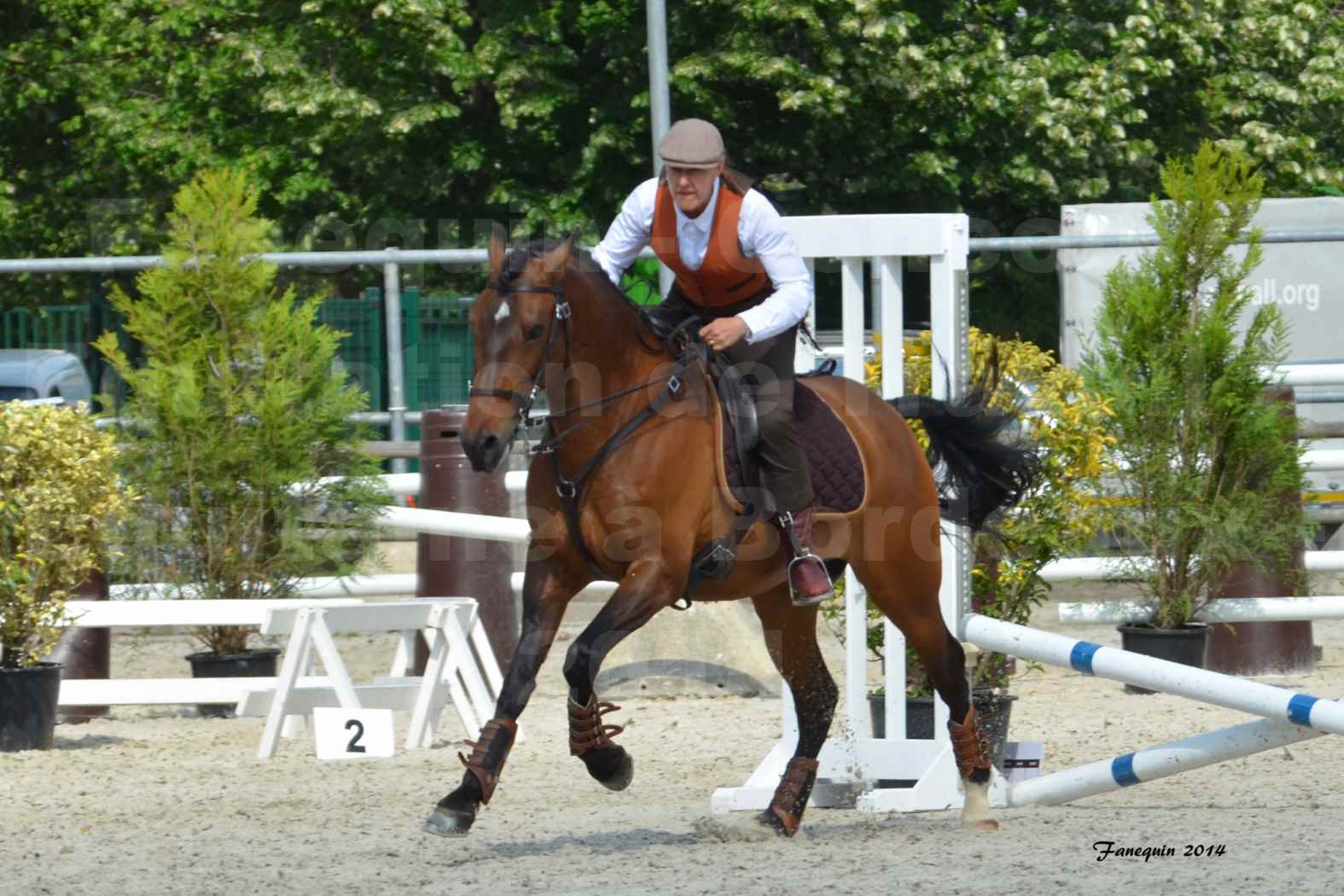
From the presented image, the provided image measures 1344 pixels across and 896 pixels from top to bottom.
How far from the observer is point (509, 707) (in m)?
5.09

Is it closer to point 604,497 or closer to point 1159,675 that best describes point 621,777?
point 604,497

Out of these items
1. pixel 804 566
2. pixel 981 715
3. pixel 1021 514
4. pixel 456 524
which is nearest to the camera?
pixel 804 566

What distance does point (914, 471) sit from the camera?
233 inches

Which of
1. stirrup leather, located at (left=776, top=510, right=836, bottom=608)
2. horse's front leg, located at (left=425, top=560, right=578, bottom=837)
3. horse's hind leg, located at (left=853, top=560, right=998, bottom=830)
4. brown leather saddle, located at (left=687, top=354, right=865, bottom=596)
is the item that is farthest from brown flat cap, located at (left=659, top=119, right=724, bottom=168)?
horse's hind leg, located at (left=853, top=560, right=998, bottom=830)

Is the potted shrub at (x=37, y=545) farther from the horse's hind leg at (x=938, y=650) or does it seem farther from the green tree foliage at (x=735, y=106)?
the green tree foliage at (x=735, y=106)

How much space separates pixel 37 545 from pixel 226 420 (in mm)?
1166

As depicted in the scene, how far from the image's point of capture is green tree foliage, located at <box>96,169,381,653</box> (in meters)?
8.21

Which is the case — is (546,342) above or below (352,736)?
above

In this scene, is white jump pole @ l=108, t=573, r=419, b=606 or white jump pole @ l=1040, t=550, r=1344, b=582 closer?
white jump pole @ l=108, t=573, r=419, b=606

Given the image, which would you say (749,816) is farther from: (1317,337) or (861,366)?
(1317,337)

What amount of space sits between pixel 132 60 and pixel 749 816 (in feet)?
48.1

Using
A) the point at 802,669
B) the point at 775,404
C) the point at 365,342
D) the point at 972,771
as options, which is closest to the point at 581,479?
the point at 775,404

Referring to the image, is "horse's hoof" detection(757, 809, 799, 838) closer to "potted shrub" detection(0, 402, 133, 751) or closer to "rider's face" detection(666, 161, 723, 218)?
"rider's face" detection(666, 161, 723, 218)

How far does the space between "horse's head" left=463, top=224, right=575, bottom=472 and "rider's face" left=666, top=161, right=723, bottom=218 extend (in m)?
0.34
